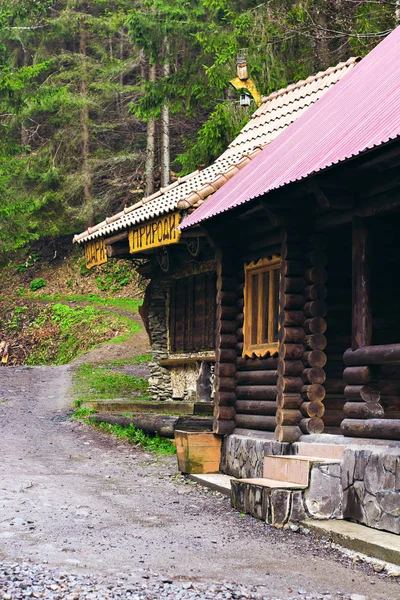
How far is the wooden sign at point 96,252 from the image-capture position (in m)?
19.3

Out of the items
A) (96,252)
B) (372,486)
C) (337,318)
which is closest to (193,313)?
(96,252)

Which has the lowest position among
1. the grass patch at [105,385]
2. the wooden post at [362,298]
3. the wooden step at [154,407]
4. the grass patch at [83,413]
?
the grass patch at [83,413]

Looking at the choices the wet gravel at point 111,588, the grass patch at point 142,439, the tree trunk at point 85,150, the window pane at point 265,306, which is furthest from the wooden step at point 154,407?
the tree trunk at point 85,150

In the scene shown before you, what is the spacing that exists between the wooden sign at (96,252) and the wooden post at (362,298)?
31.9ft

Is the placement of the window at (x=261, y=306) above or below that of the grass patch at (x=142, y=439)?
above

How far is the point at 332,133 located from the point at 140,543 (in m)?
5.35

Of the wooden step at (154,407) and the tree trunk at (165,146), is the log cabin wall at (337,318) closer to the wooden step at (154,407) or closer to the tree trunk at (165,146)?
the wooden step at (154,407)

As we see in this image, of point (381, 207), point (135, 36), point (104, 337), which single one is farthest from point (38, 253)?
point (381, 207)

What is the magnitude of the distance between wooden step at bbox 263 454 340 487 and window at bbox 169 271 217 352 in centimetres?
790

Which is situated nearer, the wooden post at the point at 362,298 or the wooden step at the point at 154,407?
the wooden post at the point at 362,298

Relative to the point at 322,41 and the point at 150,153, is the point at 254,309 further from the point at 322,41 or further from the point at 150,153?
the point at 150,153

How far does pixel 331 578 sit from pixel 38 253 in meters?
37.4

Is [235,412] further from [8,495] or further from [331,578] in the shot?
[331,578]

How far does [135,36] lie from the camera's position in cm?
2920
